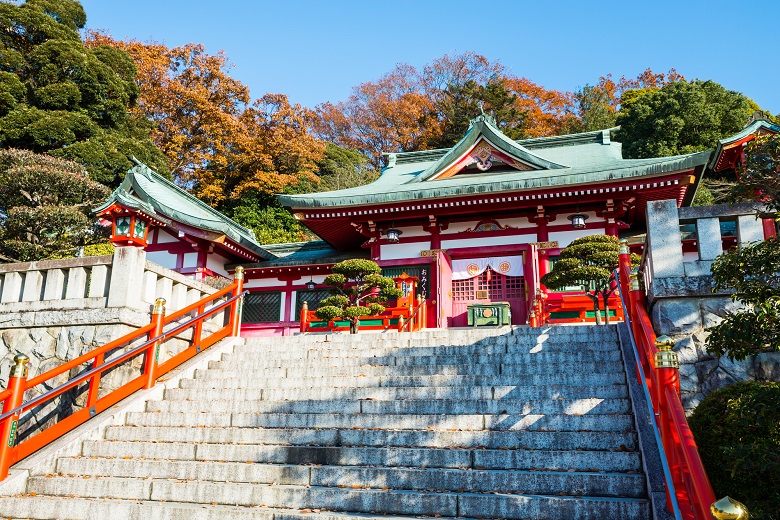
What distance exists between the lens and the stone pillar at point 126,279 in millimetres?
8016

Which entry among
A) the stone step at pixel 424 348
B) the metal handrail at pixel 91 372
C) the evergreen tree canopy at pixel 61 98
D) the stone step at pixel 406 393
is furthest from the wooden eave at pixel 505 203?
the evergreen tree canopy at pixel 61 98

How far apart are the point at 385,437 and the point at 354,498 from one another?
98 cm

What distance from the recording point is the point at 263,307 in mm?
16781

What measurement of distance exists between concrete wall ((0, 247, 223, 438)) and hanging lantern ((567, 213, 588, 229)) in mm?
9223

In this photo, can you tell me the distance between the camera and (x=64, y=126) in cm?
2319

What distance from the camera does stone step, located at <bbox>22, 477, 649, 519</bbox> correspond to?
13.9 ft

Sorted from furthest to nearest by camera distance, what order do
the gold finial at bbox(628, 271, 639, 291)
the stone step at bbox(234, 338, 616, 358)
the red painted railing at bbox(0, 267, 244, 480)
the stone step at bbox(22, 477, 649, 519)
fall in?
the stone step at bbox(234, 338, 616, 358) < the gold finial at bbox(628, 271, 639, 291) < the red painted railing at bbox(0, 267, 244, 480) < the stone step at bbox(22, 477, 649, 519)

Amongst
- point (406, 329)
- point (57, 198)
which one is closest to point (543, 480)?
point (406, 329)

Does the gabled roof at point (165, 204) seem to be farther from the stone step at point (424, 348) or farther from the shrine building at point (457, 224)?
the stone step at point (424, 348)

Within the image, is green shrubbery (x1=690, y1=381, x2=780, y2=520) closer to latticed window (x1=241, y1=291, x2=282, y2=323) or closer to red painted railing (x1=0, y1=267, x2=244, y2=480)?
red painted railing (x1=0, y1=267, x2=244, y2=480)

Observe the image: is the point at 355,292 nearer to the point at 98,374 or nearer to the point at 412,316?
the point at 412,316

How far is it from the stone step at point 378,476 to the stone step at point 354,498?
0.14 meters

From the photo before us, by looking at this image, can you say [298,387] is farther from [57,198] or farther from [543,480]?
[57,198]

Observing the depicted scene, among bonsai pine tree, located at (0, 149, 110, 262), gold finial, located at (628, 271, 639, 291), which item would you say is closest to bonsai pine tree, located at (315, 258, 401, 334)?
gold finial, located at (628, 271, 639, 291)
